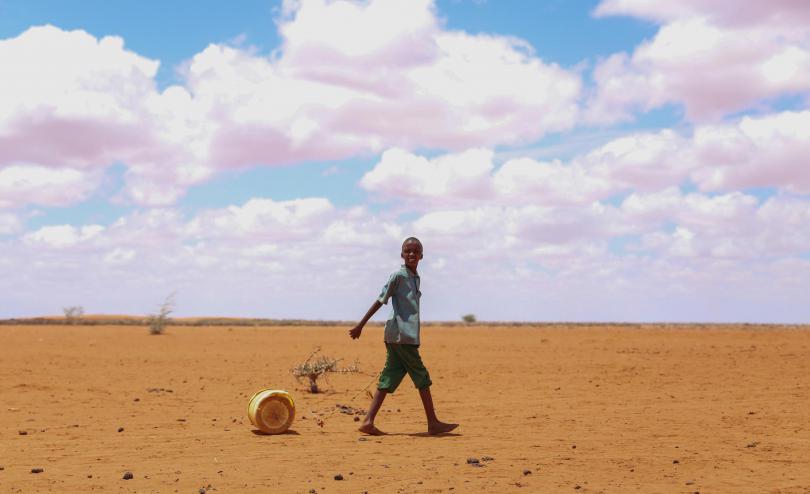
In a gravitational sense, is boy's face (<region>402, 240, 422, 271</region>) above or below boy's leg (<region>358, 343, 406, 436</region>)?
above

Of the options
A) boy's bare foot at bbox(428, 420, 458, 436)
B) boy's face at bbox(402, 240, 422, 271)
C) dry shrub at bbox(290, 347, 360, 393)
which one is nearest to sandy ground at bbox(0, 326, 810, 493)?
boy's bare foot at bbox(428, 420, 458, 436)

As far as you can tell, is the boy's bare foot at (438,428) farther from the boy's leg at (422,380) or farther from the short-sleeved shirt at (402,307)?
the short-sleeved shirt at (402,307)

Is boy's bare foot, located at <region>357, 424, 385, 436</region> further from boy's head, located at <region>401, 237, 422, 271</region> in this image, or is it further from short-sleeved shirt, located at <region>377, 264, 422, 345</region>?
boy's head, located at <region>401, 237, 422, 271</region>

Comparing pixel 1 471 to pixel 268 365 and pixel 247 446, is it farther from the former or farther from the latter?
pixel 268 365

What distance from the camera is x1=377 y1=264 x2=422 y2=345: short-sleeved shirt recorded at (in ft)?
31.2

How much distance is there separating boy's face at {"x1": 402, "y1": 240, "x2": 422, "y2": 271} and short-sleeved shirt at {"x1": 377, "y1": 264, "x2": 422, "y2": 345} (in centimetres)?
8

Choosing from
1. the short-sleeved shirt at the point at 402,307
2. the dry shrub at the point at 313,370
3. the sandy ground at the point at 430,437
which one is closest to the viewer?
the sandy ground at the point at 430,437

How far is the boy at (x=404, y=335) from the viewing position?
375 inches

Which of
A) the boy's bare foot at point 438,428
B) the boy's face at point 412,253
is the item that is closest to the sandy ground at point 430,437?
the boy's bare foot at point 438,428

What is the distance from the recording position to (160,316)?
3697 centimetres

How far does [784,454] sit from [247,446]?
5558mm

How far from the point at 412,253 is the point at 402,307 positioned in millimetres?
647

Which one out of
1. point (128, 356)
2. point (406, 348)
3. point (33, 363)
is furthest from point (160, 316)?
point (406, 348)

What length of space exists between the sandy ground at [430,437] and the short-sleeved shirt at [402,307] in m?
A: 1.16
